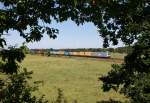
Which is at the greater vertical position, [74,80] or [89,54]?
[89,54]

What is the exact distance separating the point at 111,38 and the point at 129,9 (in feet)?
12.0

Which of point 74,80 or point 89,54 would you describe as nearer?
point 74,80

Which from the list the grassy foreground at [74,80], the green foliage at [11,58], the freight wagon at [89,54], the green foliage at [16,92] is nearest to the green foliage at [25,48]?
the green foliage at [11,58]

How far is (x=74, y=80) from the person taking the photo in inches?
2169

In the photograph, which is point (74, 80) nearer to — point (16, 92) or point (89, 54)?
point (16, 92)

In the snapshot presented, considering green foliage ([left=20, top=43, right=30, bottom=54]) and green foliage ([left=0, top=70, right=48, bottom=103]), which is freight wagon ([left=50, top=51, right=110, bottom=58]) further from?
green foliage ([left=20, top=43, right=30, bottom=54])

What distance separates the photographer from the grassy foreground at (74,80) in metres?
41.9

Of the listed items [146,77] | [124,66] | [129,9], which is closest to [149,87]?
[146,77]

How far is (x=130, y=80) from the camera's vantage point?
20781mm

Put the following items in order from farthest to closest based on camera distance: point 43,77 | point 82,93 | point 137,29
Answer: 1. point 43,77
2. point 82,93
3. point 137,29

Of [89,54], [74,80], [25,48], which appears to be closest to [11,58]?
[25,48]

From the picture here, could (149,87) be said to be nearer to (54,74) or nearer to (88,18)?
(88,18)

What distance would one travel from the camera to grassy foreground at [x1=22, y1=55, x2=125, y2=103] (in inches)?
1649

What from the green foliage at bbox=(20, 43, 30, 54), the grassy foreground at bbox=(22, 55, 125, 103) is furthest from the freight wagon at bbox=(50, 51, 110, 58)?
the green foliage at bbox=(20, 43, 30, 54)
